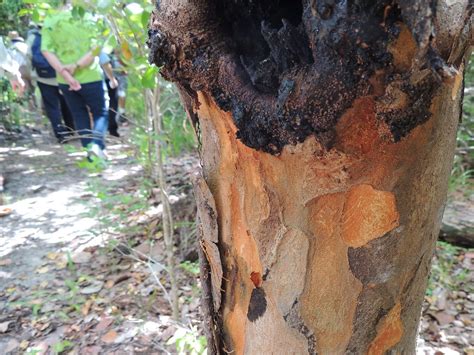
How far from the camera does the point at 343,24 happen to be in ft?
1.48

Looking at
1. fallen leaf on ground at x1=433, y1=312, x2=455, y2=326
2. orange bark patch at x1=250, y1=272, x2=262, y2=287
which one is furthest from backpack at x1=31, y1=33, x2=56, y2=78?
orange bark patch at x1=250, y1=272, x2=262, y2=287

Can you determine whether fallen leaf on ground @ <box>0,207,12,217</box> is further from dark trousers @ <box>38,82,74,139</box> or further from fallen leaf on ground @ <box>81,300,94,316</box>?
dark trousers @ <box>38,82,74,139</box>

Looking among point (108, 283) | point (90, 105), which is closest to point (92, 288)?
point (108, 283)

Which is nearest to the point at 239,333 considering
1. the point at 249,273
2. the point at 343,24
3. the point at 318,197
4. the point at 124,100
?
the point at 249,273

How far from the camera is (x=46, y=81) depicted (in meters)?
5.10

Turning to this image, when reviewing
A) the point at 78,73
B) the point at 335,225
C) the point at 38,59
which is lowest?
the point at 335,225

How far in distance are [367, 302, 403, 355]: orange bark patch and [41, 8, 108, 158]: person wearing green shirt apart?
2503mm

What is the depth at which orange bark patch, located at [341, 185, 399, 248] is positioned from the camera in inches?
23.5

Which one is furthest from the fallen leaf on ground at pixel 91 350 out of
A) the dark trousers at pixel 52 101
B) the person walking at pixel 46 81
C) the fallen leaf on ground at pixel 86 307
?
the dark trousers at pixel 52 101

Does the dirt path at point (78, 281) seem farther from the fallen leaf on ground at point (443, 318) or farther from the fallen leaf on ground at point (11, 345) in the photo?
the fallen leaf on ground at point (443, 318)

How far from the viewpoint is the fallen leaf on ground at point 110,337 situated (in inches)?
83.7

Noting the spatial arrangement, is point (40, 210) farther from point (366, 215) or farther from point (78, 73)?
point (366, 215)

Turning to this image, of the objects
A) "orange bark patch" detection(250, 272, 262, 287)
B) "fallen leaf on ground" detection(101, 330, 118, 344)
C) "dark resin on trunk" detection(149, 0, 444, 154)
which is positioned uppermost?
"dark resin on trunk" detection(149, 0, 444, 154)

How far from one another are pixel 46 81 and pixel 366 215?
5268mm
